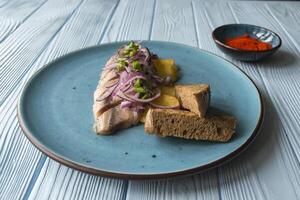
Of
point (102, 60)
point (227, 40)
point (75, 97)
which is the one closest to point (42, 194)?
point (75, 97)

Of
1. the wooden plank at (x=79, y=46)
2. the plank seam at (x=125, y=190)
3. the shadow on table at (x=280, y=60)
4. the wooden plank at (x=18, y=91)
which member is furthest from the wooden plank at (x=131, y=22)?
the plank seam at (x=125, y=190)

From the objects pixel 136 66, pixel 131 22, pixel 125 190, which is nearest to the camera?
pixel 125 190

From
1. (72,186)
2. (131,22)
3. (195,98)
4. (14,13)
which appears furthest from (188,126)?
(14,13)

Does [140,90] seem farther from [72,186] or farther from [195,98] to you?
[72,186]

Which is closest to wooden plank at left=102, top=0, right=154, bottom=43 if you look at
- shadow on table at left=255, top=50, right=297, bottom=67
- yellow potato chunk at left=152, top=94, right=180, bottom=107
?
shadow on table at left=255, top=50, right=297, bottom=67

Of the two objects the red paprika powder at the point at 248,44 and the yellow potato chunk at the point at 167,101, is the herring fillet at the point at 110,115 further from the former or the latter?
the red paprika powder at the point at 248,44

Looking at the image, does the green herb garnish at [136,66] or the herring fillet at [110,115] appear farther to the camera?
the green herb garnish at [136,66]

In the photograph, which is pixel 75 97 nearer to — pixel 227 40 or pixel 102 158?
pixel 102 158
